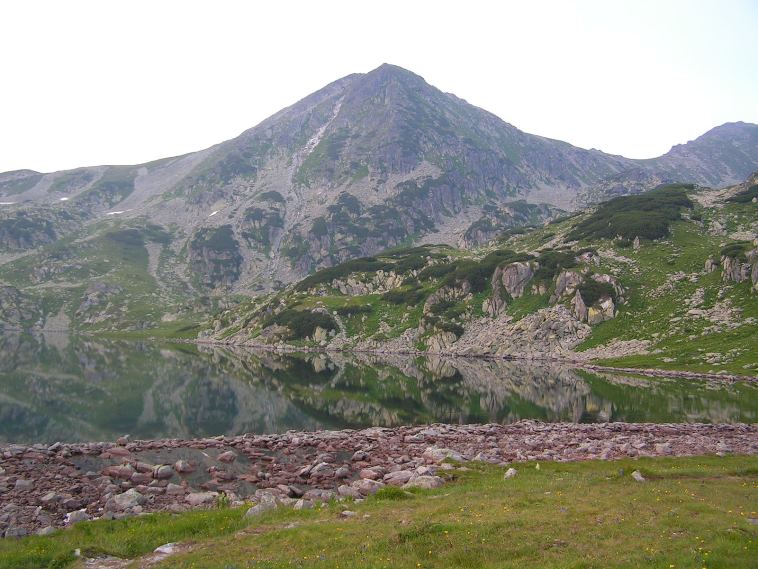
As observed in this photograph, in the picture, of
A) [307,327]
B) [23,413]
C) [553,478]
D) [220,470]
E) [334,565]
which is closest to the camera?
[334,565]

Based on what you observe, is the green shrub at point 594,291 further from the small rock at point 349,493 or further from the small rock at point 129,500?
the small rock at point 129,500

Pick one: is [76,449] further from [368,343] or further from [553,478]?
[368,343]

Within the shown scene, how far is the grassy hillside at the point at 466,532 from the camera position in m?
13.5

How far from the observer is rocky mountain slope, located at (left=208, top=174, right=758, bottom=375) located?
325ft

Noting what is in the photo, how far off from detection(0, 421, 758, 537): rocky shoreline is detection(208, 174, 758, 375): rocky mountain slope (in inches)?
2196

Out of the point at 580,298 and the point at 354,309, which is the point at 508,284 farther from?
the point at 354,309

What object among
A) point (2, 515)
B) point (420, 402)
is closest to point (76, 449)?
point (2, 515)

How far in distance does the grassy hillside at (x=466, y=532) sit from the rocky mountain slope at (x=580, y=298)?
7586cm

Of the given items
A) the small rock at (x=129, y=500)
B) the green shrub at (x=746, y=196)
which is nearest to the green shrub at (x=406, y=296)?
the green shrub at (x=746, y=196)

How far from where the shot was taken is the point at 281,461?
32656mm

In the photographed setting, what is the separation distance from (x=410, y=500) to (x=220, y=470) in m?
14.1

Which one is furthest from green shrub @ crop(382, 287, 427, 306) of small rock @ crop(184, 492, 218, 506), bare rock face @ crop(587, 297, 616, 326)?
small rock @ crop(184, 492, 218, 506)

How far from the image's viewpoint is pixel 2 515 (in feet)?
63.4

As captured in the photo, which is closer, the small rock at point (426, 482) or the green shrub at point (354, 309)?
the small rock at point (426, 482)
